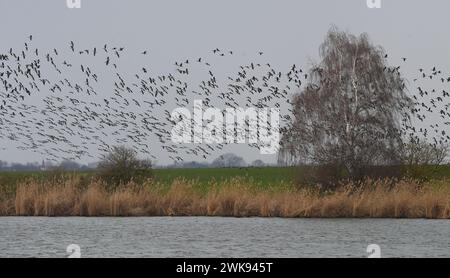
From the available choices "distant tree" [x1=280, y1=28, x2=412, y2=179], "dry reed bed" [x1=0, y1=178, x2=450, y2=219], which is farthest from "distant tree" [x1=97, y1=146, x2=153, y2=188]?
"distant tree" [x1=280, y1=28, x2=412, y2=179]

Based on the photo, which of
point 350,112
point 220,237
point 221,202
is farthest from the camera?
point 350,112

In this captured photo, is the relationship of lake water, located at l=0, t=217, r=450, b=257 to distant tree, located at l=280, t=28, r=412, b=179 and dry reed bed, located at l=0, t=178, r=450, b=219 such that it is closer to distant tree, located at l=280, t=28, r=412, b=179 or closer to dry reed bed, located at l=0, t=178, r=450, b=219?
dry reed bed, located at l=0, t=178, r=450, b=219

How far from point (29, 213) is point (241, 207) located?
8179mm

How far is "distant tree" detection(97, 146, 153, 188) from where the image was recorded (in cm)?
3716

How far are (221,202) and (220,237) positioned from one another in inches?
242

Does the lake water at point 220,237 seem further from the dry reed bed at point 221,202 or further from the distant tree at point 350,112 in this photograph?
the distant tree at point 350,112

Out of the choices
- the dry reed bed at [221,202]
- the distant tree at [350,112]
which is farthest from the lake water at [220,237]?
the distant tree at [350,112]

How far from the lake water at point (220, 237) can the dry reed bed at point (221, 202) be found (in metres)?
0.70

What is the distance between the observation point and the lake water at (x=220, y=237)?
2486 cm

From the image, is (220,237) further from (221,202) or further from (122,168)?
(122,168)

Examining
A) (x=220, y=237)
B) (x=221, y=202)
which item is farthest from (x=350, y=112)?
(x=220, y=237)

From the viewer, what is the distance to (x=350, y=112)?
41.5 meters
